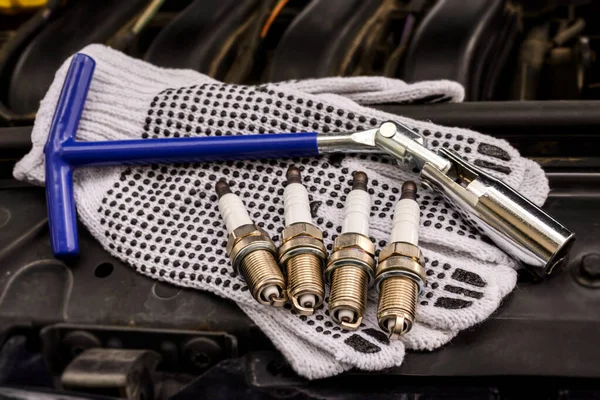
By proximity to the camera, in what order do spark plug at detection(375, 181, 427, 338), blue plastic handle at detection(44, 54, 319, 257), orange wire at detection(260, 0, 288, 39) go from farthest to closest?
orange wire at detection(260, 0, 288, 39) < blue plastic handle at detection(44, 54, 319, 257) < spark plug at detection(375, 181, 427, 338)

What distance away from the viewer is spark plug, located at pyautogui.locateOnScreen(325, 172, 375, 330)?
2.05ft

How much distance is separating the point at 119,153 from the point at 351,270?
35 centimetres

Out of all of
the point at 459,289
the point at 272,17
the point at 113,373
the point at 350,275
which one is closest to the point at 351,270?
the point at 350,275

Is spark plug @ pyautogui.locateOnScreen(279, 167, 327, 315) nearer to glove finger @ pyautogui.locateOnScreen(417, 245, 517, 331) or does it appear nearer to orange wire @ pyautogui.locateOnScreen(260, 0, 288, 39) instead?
glove finger @ pyautogui.locateOnScreen(417, 245, 517, 331)

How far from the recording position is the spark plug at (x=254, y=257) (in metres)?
0.65

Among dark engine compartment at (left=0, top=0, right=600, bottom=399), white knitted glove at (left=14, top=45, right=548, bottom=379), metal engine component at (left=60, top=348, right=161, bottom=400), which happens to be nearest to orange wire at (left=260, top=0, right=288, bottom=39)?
dark engine compartment at (left=0, top=0, right=600, bottom=399)

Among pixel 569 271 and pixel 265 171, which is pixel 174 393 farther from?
pixel 569 271

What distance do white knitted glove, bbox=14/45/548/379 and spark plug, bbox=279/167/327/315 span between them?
0.08ft

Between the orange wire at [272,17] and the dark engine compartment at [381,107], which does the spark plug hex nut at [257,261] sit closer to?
the dark engine compartment at [381,107]

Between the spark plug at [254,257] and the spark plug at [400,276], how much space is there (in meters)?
0.11

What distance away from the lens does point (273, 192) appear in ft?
2.55

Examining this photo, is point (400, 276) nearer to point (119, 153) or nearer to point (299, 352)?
point (299, 352)

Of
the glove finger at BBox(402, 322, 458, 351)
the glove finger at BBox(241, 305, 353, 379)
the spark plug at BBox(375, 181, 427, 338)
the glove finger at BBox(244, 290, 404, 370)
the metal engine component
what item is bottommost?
the metal engine component

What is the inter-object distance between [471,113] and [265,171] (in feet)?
0.93
